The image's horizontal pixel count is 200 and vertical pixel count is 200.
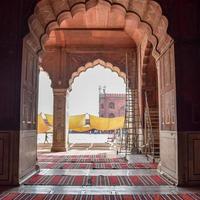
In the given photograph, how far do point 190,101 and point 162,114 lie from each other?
1.00 meters

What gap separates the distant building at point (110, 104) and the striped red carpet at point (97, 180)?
114ft

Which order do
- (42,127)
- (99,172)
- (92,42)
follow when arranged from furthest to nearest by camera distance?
1. (42,127)
2. (92,42)
3. (99,172)

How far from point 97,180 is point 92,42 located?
706 cm

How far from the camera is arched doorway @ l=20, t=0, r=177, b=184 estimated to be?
5.43m

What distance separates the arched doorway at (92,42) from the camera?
5430 mm

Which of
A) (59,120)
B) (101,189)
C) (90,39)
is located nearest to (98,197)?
(101,189)

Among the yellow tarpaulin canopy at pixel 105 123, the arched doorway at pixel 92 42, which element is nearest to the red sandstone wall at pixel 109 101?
the yellow tarpaulin canopy at pixel 105 123

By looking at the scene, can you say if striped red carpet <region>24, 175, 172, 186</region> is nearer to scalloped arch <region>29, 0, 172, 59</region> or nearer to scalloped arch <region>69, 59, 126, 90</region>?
scalloped arch <region>29, 0, 172, 59</region>

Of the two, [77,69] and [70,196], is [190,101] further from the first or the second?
[77,69]

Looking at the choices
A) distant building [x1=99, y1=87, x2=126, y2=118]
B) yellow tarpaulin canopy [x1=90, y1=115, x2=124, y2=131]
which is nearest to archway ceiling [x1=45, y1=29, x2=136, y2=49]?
yellow tarpaulin canopy [x1=90, y1=115, x2=124, y2=131]

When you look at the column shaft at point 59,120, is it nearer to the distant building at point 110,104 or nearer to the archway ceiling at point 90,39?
the archway ceiling at point 90,39

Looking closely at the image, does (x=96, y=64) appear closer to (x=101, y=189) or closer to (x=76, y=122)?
Result: (x=76, y=122)

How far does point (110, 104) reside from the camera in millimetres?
41188

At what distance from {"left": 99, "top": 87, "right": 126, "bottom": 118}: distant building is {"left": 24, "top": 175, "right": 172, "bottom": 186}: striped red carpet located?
3466 cm
